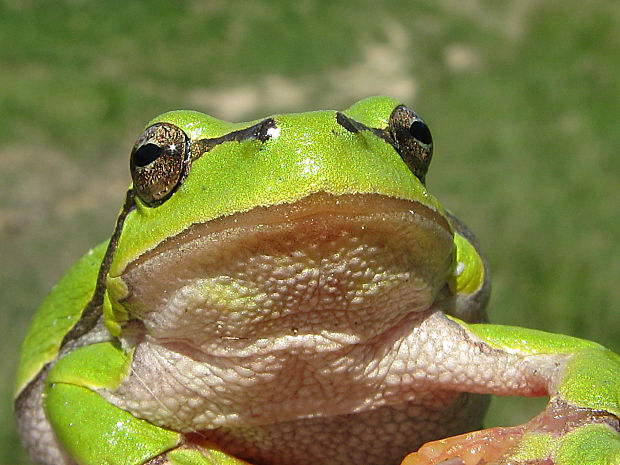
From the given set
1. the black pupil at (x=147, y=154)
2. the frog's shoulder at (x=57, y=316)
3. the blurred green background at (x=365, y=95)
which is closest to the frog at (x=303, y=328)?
the black pupil at (x=147, y=154)

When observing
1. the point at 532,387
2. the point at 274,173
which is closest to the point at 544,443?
the point at 532,387

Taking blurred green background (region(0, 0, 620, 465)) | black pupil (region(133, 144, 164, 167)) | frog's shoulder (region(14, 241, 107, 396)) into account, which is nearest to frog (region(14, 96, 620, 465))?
black pupil (region(133, 144, 164, 167))

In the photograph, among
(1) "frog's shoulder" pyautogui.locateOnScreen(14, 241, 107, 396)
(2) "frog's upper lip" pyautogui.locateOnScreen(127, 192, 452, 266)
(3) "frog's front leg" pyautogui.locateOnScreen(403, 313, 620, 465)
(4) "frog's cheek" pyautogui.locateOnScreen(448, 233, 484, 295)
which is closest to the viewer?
(2) "frog's upper lip" pyautogui.locateOnScreen(127, 192, 452, 266)

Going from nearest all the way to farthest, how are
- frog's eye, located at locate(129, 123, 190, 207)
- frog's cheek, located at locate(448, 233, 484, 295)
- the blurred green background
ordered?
1. frog's eye, located at locate(129, 123, 190, 207)
2. frog's cheek, located at locate(448, 233, 484, 295)
3. the blurred green background

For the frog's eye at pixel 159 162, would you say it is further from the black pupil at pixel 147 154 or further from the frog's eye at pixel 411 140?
the frog's eye at pixel 411 140

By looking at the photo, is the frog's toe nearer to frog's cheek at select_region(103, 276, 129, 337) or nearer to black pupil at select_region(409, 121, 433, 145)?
black pupil at select_region(409, 121, 433, 145)

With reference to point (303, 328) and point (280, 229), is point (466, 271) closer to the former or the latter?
point (303, 328)
